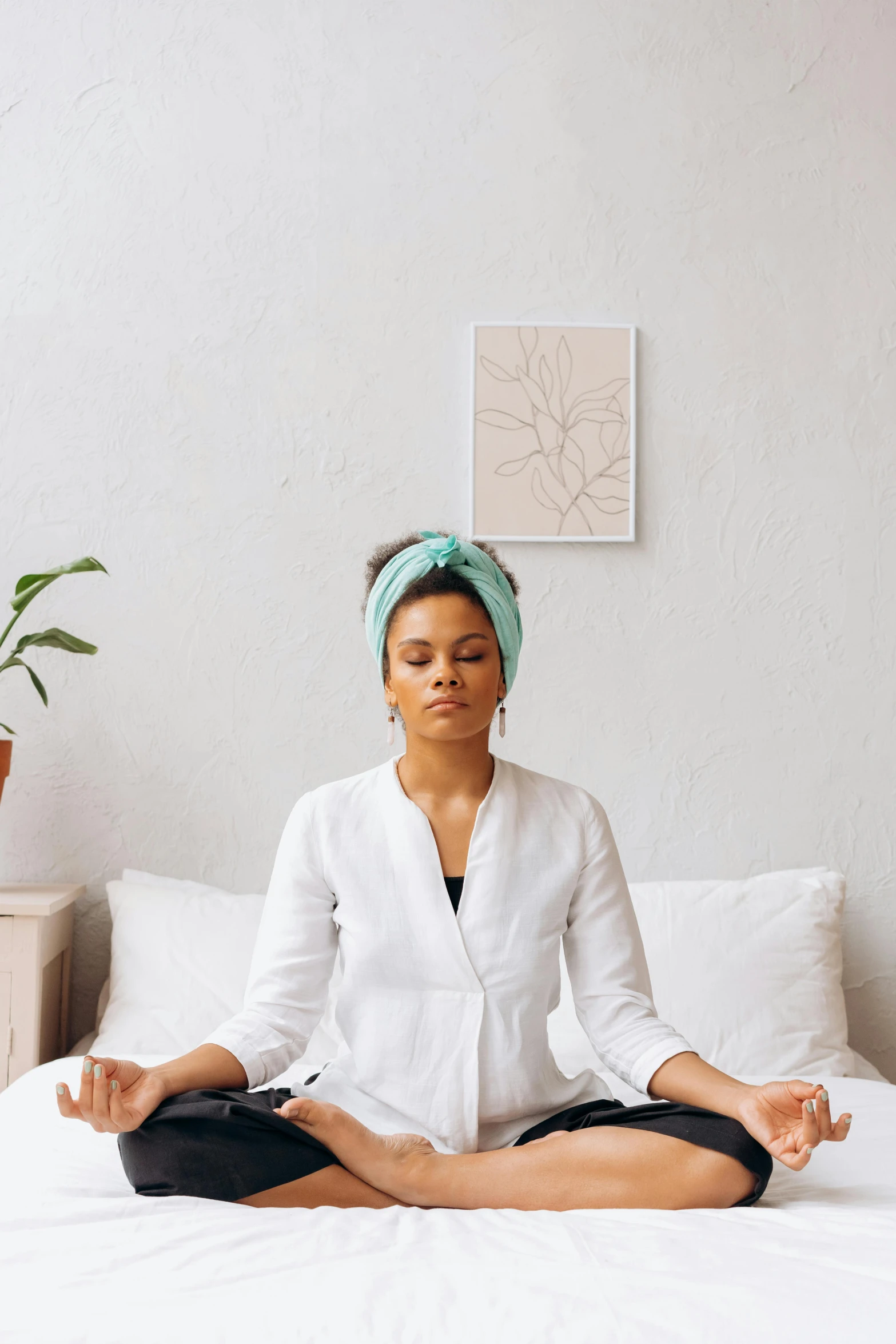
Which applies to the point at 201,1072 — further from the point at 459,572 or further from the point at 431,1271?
the point at 459,572

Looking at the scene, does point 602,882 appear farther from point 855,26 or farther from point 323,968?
point 855,26

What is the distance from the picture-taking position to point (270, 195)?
84.4 inches

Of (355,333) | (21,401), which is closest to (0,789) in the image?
(21,401)

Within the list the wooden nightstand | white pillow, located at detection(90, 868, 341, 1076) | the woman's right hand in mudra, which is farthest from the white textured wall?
the woman's right hand in mudra

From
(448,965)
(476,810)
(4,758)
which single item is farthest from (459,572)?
Result: (4,758)

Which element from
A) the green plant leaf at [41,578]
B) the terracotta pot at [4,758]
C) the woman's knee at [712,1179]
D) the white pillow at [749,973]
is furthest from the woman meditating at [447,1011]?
the terracotta pot at [4,758]

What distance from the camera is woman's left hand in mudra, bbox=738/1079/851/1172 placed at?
1001 millimetres

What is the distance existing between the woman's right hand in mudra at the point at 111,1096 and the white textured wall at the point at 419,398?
103 cm

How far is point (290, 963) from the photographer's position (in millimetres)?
1283

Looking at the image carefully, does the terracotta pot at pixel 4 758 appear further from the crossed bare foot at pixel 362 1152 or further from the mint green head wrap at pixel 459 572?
the crossed bare foot at pixel 362 1152

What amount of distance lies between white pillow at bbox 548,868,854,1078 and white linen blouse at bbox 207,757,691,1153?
449 millimetres

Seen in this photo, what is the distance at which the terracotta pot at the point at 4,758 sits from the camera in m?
1.90

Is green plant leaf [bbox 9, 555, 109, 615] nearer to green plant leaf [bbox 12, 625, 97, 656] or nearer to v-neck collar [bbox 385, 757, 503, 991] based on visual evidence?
green plant leaf [bbox 12, 625, 97, 656]

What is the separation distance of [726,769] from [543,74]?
1406 mm
